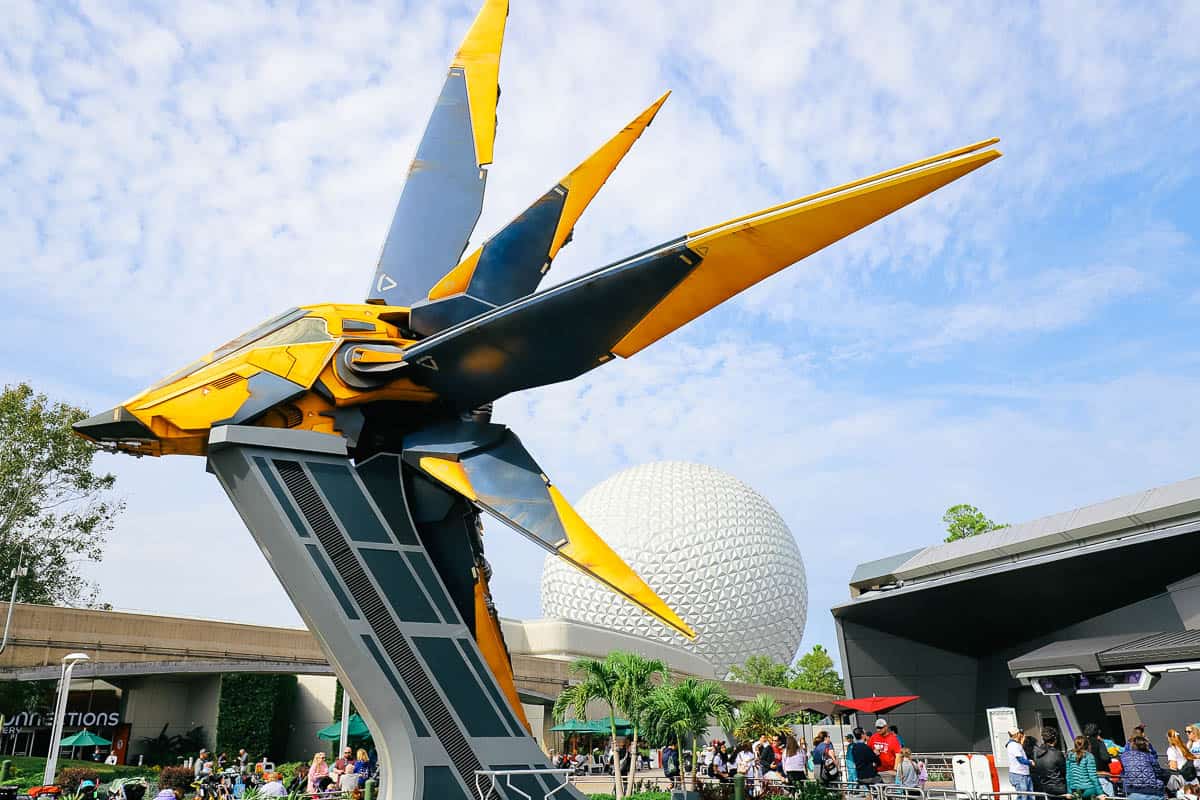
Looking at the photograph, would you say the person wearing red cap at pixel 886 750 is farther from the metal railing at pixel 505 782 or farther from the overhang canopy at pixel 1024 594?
the metal railing at pixel 505 782

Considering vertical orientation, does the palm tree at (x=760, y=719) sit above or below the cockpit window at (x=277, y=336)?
below

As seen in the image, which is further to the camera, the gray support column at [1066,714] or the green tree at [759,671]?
the green tree at [759,671]

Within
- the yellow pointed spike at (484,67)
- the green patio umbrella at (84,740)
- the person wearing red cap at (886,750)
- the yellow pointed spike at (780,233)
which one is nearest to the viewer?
the yellow pointed spike at (780,233)

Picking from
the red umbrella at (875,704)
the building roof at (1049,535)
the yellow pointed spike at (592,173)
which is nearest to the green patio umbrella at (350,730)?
the red umbrella at (875,704)

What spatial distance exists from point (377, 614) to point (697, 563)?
32.9 metres

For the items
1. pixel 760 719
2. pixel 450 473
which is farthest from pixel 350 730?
pixel 450 473

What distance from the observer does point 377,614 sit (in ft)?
32.8

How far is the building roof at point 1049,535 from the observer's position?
18406 millimetres

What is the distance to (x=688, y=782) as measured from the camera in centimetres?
1889

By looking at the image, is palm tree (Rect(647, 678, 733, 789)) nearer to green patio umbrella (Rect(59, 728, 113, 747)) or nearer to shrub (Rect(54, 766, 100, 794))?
shrub (Rect(54, 766, 100, 794))

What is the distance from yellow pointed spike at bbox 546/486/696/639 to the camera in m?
9.32

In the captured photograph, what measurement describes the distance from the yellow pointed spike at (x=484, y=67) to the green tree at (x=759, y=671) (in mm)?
38701

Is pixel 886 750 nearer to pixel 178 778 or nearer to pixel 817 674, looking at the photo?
pixel 178 778

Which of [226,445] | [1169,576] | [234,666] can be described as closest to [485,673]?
[226,445]
